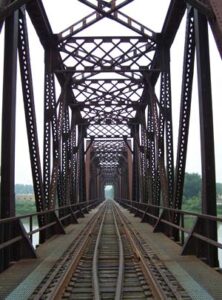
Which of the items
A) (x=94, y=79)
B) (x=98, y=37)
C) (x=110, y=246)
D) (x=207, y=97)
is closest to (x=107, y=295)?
(x=207, y=97)

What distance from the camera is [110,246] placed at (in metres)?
12.0

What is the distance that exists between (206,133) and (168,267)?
8.28ft

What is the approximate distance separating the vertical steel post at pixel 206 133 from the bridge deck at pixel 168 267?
2.15ft

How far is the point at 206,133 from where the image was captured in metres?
8.98

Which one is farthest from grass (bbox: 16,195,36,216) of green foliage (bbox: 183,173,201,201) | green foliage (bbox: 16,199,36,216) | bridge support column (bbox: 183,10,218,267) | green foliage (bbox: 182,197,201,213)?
green foliage (bbox: 183,173,201,201)

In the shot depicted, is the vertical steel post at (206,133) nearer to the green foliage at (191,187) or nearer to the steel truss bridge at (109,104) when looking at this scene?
the steel truss bridge at (109,104)

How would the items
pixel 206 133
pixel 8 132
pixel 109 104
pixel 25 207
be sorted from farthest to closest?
pixel 25 207 → pixel 109 104 → pixel 8 132 → pixel 206 133

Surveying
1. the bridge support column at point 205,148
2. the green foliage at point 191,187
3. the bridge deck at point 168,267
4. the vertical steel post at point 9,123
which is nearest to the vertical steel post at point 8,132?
the vertical steel post at point 9,123

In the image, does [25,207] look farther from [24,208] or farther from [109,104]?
[109,104]

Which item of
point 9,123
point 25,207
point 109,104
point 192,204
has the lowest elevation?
point 192,204

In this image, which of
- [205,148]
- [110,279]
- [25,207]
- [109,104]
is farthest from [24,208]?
[110,279]

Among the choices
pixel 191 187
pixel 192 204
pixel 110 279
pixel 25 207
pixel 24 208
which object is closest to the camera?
pixel 110 279

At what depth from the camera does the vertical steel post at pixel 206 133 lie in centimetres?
866

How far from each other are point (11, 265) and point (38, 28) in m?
9.39
